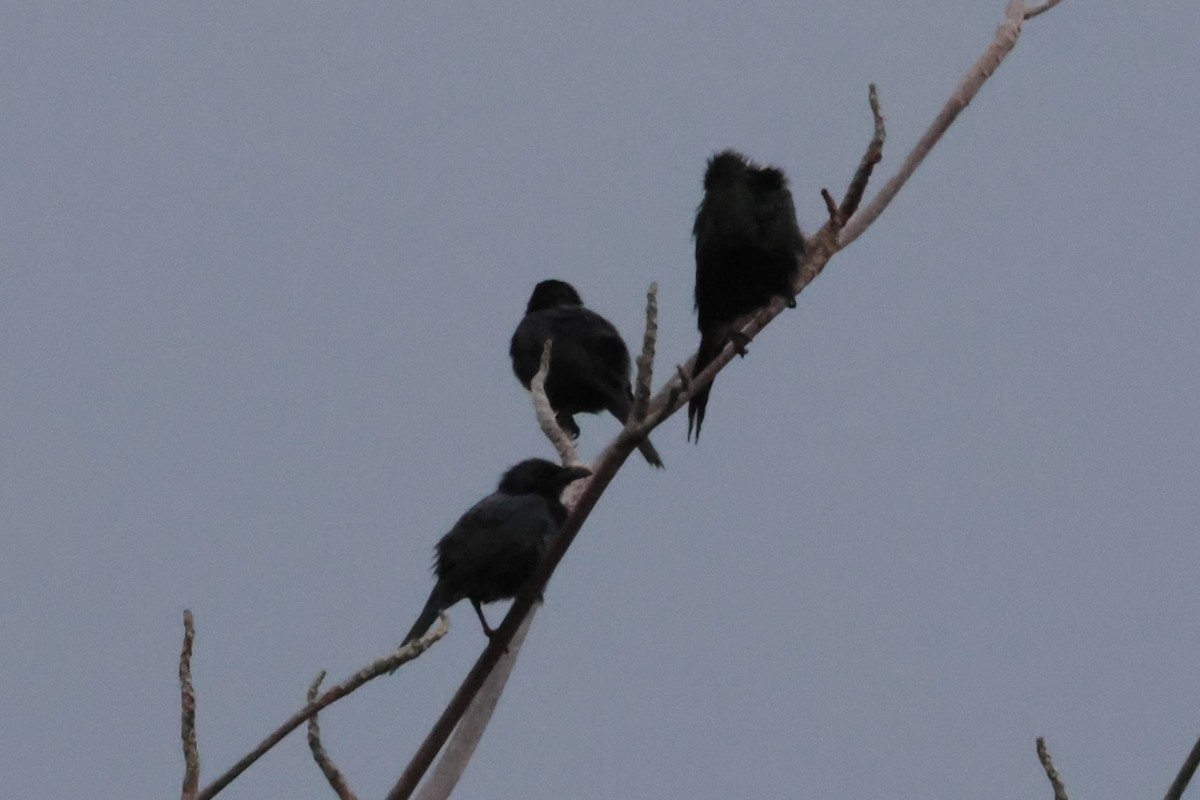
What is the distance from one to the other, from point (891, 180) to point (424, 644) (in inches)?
121

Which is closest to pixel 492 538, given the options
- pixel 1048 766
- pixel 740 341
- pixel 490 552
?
pixel 490 552

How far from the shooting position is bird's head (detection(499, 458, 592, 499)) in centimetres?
788

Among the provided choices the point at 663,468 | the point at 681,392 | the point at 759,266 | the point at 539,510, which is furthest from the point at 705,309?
the point at 681,392

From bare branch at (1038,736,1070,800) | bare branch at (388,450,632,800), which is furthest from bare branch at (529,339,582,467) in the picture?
bare branch at (1038,736,1070,800)

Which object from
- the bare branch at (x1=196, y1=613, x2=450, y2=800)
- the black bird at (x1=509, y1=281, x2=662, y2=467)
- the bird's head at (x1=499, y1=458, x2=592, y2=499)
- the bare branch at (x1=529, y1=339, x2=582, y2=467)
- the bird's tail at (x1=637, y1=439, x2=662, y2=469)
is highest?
Answer: the black bird at (x1=509, y1=281, x2=662, y2=467)

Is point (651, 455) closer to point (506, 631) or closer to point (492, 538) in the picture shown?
point (492, 538)

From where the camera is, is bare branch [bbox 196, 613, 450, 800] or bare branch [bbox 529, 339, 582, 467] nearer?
bare branch [bbox 196, 613, 450, 800]

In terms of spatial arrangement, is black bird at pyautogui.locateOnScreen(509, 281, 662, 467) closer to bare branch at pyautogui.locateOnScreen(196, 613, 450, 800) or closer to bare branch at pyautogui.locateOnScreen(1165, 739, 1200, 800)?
bare branch at pyautogui.locateOnScreen(196, 613, 450, 800)

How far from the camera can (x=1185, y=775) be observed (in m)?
3.34

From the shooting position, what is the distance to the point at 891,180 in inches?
266

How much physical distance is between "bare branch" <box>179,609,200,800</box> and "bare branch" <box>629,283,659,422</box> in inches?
57.6

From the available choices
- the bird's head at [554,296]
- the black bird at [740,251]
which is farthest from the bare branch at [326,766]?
Answer: the bird's head at [554,296]

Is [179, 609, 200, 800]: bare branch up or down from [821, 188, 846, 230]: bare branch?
down

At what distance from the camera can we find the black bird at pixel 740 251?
8.42 m
